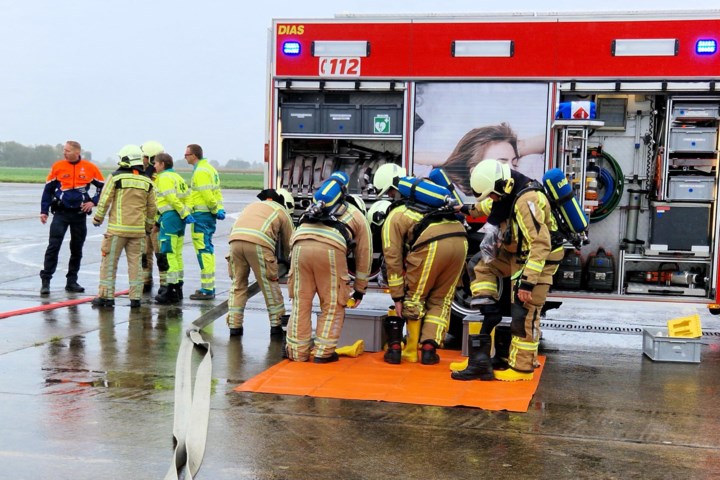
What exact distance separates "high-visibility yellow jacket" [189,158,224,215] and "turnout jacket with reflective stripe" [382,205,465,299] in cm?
350

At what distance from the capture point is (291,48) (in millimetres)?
8977

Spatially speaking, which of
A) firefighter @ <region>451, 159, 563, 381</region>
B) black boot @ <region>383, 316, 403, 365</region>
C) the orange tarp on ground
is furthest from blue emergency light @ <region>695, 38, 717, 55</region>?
black boot @ <region>383, 316, 403, 365</region>

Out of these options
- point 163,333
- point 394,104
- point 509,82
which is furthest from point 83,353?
point 509,82

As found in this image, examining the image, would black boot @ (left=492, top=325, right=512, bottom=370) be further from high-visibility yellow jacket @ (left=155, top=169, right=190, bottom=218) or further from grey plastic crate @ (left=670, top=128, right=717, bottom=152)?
high-visibility yellow jacket @ (left=155, top=169, right=190, bottom=218)

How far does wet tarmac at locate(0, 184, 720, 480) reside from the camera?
4.98m

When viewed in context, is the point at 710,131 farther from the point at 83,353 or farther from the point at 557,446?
the point at 83,353

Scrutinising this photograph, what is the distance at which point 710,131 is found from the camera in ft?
27.5

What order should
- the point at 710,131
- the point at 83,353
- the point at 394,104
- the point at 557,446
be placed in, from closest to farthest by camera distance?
the point at 557,446 → the point at 83,353 → the point at 710,131 → the point at 394,104

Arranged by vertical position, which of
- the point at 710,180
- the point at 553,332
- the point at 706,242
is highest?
the point at 710,180

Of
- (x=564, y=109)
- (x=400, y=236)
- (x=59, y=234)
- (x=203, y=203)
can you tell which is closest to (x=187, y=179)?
(x=59, y=234)

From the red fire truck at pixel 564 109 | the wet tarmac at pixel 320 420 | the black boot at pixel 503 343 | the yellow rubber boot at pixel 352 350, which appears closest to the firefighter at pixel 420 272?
the yellow rubber boot at pixel 352 350

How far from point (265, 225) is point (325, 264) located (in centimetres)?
114

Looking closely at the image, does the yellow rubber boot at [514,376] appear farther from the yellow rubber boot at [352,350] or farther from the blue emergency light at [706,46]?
the blue emergency light at [706,46]

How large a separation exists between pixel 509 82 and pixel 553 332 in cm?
268
